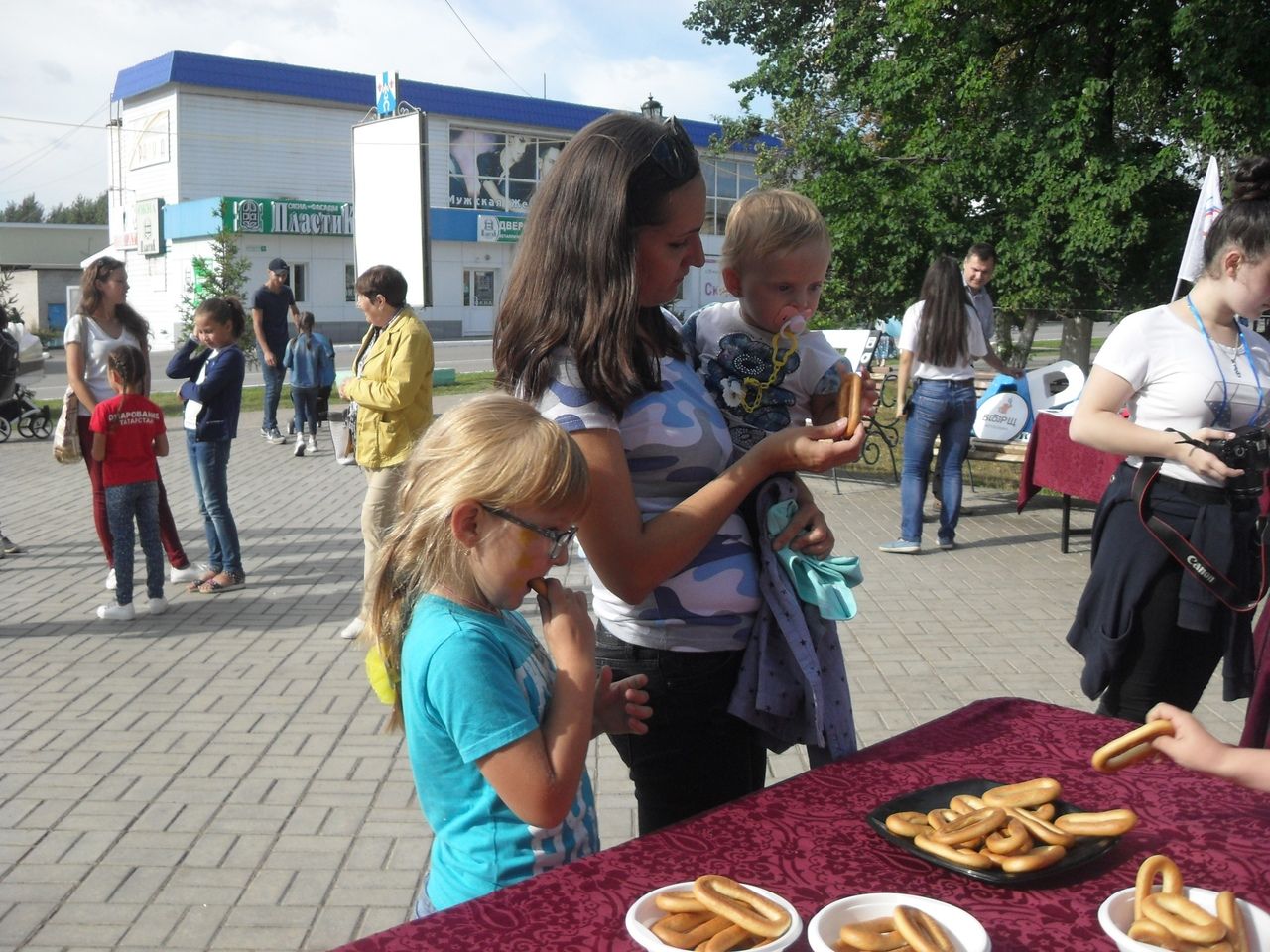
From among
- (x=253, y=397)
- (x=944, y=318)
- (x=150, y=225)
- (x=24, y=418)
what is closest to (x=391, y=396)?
(x=944, y=318)

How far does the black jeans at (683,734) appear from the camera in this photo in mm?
2242

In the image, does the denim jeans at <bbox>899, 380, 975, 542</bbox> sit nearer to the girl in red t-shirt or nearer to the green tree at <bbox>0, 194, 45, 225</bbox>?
the girl in red t-shirt

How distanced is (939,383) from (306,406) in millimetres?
8679

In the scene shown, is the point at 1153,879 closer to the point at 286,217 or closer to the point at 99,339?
the point at 99,339

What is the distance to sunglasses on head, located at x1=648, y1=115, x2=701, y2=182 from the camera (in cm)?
210

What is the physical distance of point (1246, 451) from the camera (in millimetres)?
3143

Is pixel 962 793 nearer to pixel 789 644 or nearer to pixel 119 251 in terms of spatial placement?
pixel 789 644

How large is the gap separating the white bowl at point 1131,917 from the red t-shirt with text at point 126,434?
631 cm

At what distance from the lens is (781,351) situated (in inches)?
95.0

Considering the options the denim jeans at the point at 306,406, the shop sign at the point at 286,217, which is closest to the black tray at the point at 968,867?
the denim jeans at the point at 306,406

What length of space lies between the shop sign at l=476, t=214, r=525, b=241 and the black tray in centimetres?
4696

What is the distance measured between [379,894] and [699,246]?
2303 millimetres

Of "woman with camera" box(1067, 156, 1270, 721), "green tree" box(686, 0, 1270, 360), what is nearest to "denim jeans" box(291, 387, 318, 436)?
"green tree" box(686, 0, 1270, 360)

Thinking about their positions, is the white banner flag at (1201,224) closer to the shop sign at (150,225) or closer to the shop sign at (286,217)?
the shop sign at (286,217)
